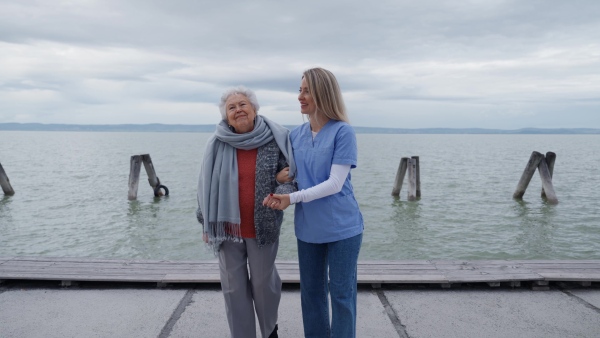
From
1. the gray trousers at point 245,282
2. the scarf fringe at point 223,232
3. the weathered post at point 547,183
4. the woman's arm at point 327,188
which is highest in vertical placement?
the woman's arm at point 327,188

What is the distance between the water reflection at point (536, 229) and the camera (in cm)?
1048

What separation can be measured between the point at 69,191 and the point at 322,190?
65.2ft

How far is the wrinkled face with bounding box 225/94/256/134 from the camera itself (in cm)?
325

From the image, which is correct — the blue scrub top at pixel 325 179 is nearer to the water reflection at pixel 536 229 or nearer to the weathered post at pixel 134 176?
the water reflection at pixel 536 229

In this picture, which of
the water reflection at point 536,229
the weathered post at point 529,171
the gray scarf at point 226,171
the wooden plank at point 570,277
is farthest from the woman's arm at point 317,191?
the weathered post at point 529,171

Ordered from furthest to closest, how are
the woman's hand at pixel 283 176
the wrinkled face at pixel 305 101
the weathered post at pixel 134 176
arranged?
1. the weathered post at pixel 134 176
2. the woman's hand at pixel 283 176
3. the wrinkled face at pixel 305 101

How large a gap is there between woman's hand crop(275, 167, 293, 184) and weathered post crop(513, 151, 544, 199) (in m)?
15.1

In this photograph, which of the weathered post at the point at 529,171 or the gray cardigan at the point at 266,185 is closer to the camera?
the gray cardigan at the point at 266,185

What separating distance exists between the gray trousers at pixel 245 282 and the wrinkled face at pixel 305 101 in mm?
1041

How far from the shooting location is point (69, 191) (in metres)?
20.0

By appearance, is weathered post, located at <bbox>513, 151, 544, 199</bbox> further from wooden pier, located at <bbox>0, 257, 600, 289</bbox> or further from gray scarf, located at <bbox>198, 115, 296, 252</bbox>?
gray scarf, located at <bbox>198, 115, 296, 252</bbox>

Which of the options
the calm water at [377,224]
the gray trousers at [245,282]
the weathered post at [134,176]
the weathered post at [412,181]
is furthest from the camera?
the weathered post at [134,176]

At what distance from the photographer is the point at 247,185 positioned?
334cm

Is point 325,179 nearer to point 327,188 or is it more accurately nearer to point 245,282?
point 327,188
